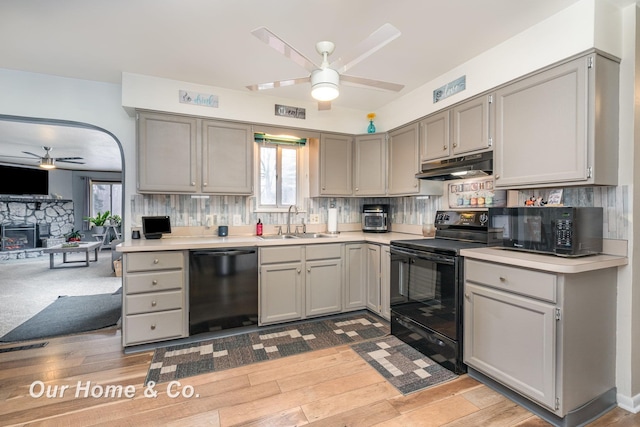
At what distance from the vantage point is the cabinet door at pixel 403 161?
321 cm

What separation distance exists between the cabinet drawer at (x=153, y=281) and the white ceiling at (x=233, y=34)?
6.07 feet

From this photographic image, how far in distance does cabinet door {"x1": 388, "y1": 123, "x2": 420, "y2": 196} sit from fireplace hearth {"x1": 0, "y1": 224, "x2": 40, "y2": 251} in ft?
30.3

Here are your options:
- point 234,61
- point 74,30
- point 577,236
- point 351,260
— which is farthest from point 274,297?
point 74,30

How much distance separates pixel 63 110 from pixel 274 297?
2760 millimetres

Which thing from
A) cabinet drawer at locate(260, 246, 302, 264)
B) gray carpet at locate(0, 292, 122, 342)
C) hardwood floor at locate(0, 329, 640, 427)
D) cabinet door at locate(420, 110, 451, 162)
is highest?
cabinet door at locate(420, 110, 451, 162)

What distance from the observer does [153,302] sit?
258 cm

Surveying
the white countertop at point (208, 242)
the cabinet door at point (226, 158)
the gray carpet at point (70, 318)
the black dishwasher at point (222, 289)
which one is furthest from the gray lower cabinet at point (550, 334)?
the gray carpet at point (70, 318)

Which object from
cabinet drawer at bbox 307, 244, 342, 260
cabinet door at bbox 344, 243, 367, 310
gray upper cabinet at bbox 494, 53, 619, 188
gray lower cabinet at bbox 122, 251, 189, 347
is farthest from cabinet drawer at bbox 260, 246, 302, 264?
gray upper cabinet at bbox 494, 53, 619, 188

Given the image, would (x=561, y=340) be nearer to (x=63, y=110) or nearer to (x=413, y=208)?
(x=413, y=208)

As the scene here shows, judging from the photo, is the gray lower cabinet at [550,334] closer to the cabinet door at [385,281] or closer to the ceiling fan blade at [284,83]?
the cabinet door at [385,281]

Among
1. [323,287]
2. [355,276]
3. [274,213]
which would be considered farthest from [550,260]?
[274,213]

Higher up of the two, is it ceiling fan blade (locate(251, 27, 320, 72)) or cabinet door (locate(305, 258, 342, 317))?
ceiling fan blade (locate(251, 27, 320, 72))

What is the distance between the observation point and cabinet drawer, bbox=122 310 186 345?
2521 mm

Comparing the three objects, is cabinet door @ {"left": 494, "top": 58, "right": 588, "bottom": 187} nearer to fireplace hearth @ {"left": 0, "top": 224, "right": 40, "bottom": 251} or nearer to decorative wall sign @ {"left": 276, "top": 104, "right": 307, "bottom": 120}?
decorative wall sign @ {"left": 276, "top": 104, "right": 307, "bottom": 120}
